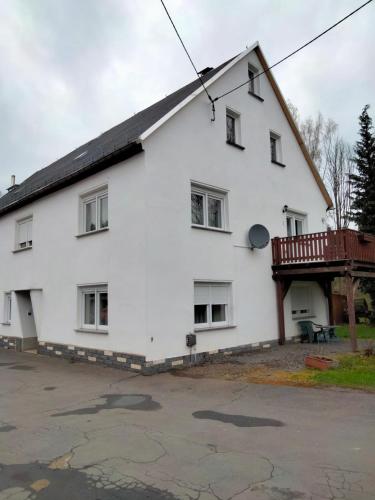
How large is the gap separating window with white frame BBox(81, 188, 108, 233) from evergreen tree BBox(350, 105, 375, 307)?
15395 millimetres

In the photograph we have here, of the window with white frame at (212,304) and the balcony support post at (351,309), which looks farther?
the balcony support post at (351,309)

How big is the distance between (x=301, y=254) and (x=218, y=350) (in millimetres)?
4428

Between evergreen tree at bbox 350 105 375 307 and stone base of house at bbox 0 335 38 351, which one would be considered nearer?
stone base of house at bbox 0 335 38 351

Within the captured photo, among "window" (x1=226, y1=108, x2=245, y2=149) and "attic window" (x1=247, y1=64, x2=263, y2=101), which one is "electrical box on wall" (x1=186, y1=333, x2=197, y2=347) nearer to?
"window" (x1=226, y1=108, x2=245, y2=149)

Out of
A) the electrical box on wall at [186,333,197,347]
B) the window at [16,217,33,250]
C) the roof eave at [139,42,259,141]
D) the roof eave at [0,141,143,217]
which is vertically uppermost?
the roof eave at [139,42,259,141]

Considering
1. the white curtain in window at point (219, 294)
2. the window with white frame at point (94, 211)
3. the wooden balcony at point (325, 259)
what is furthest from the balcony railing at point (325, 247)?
the window with white frame at point (94, 211)

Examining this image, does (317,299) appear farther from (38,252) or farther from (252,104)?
(38,252)

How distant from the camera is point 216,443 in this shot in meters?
5.09

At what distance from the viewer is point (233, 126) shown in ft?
45.5

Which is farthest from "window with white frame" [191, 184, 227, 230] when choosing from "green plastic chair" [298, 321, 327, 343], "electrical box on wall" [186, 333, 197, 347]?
"green plastic chair" [298, 321, 327, 343]

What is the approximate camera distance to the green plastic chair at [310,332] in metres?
14.6

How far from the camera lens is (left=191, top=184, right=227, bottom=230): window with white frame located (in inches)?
466

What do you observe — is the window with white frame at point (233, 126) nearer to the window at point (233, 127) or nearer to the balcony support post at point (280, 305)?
the window at point (233, 127)

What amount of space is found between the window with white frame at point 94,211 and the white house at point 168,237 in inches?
1.4
